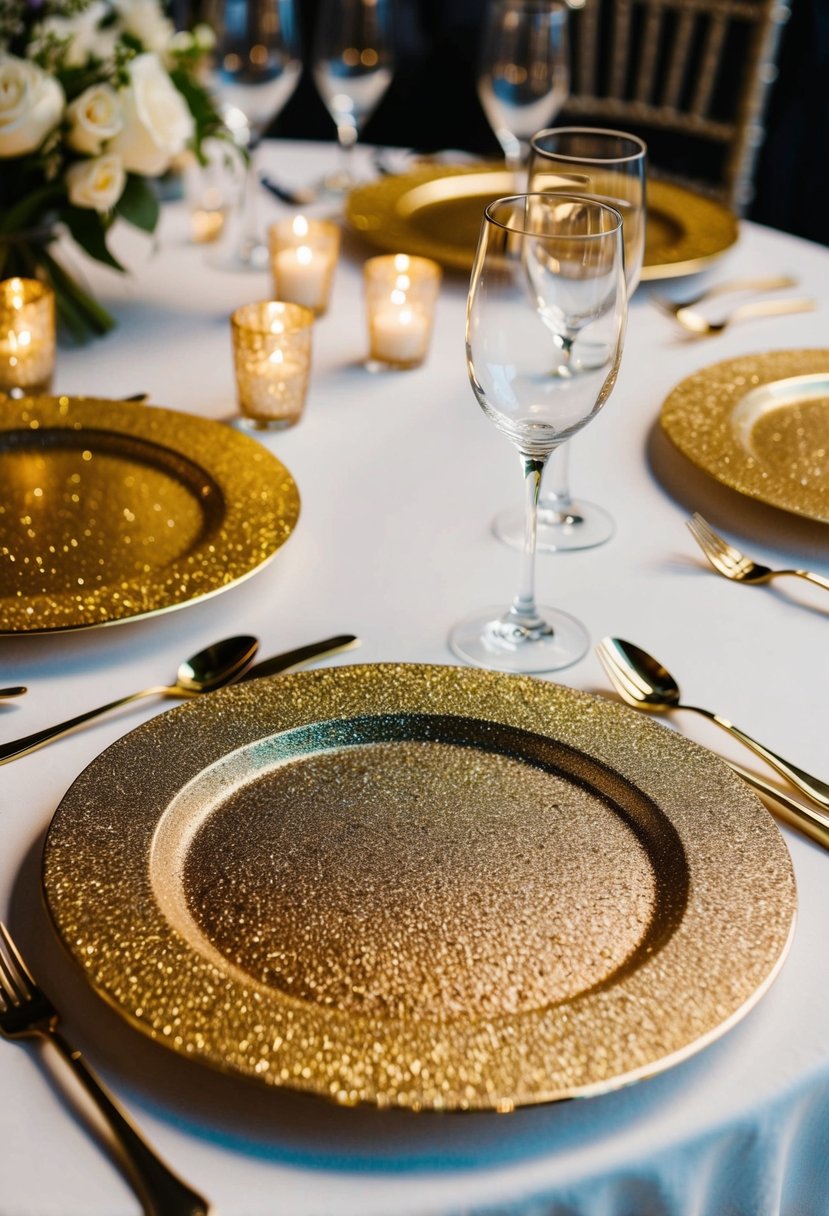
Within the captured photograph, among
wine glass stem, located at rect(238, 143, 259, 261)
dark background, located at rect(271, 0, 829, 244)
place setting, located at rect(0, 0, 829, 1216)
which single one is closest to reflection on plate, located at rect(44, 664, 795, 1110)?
place setting, located at rect(0, 0, 829, 1216)

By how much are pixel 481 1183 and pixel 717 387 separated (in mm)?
780

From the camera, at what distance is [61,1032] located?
20.9 inches

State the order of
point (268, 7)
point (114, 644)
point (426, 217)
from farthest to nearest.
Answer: point (426, 217) → point (268, 7) → point (114, 644)

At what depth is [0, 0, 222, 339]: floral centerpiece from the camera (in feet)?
3.73

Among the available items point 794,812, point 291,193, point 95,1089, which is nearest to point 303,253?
point 291,193

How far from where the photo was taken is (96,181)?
3.78ft

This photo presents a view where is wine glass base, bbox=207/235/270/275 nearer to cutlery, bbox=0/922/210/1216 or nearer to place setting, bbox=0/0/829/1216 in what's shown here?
place setting, bbox=0/0/829/1216

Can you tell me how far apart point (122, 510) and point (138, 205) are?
17.1 inches

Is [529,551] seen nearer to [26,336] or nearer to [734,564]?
[734,564]

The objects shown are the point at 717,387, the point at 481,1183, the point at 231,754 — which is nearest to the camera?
the point at 481,1183

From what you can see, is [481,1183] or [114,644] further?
[114,644]

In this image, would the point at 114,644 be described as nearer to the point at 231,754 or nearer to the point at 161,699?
the point at 161,699

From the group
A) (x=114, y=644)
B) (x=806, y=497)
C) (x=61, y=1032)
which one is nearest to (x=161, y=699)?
(x=114, y=644)

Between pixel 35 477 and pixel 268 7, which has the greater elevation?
pixel 268 7
